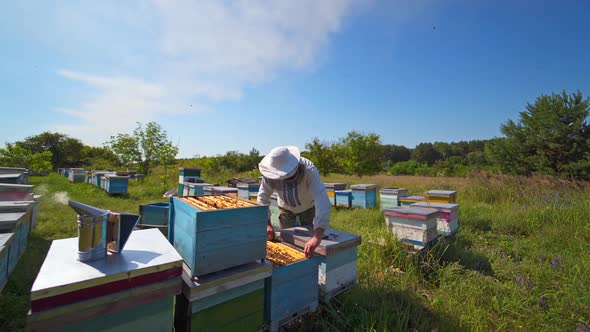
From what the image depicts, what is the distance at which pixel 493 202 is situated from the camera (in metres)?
8.72

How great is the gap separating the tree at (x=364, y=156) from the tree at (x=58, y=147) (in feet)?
157

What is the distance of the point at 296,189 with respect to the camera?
2.99m

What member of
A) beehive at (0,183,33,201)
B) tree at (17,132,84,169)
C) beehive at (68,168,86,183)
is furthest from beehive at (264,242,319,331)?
tree at (17,132,84,169)

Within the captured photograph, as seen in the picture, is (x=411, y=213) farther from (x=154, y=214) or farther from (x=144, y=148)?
(x=144, y=148)

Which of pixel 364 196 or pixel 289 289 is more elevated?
pixel 364 196

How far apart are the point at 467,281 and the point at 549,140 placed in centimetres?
1532

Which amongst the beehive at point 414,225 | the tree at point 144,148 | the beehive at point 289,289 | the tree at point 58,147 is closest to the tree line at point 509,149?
the tree at point 144,148

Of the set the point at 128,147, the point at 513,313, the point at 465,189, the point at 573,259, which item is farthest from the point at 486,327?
the point at 128,147

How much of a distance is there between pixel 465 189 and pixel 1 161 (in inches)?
934

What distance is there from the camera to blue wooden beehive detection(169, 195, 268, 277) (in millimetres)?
1491

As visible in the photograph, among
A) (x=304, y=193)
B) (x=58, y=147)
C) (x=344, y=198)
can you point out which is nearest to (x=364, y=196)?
(x=344, y=198)

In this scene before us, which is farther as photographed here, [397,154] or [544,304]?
[397,154]

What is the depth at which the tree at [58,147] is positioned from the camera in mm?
42094

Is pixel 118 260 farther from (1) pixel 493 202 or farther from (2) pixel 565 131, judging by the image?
(2) pixel 565 131
